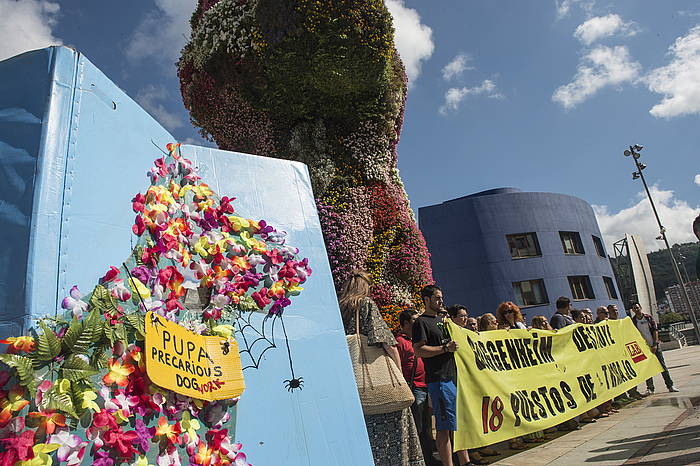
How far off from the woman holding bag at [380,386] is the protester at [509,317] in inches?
120

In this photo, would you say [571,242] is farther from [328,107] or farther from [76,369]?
[76,369]

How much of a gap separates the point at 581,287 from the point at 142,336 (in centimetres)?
3228

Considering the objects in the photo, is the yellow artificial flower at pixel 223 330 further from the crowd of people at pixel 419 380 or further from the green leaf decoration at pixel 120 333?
the crowd of people at pixel 419 380

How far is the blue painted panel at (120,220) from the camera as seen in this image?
5.63ft

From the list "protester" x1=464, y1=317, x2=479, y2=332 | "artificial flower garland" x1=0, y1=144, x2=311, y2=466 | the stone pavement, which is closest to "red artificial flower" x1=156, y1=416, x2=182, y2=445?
"artificial flower garland" x1=0, y1=144, x2=311, y2=466

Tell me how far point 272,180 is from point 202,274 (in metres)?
0.91

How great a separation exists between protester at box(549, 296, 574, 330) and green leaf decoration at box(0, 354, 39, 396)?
713 cm

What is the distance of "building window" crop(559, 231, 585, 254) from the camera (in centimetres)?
3015

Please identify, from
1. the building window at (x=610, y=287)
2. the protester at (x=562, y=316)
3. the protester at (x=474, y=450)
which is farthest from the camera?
the building window at (x=610, y=287)

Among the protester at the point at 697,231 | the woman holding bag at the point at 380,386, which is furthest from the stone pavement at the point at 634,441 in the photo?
the woman holding bag at the point at 380,386

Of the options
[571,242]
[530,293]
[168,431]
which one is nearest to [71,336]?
[168,431]

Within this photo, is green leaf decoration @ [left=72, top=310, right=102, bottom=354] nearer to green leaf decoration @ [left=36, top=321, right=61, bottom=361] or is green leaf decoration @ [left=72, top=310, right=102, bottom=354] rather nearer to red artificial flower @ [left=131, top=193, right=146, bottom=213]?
green leaf decoration @ [left=36, top=321, right=61, bottom=361]

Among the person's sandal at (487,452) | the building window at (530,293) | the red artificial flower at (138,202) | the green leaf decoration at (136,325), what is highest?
the building window at (530,293)

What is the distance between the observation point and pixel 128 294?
1.88 m
